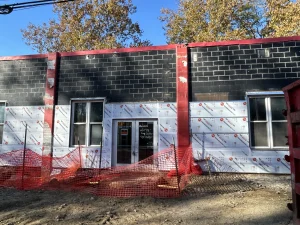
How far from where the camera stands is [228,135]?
1013cm

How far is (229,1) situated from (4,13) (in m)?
18.7

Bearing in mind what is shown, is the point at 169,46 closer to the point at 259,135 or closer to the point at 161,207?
the point at 259,135

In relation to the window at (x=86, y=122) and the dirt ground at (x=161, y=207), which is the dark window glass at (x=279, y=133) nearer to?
the dirt ground at (x=161, y=207)

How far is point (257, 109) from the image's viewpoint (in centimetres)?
1016

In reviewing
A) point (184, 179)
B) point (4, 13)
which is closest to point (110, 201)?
point (184, 179)

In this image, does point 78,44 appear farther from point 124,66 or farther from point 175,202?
point 175,202

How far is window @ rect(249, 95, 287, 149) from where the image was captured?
988 centimetres

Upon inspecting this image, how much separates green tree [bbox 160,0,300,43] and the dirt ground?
16996mm

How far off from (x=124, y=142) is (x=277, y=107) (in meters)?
5.75

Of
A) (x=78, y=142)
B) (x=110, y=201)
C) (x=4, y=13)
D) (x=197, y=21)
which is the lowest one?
(x=110, y=201)

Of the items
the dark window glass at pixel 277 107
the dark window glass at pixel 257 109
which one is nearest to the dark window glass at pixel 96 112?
the dark window glass at pixel 257 109

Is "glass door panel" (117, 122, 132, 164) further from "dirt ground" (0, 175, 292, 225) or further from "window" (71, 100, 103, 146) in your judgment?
"dirt ground" (0, 175, 292, 225)

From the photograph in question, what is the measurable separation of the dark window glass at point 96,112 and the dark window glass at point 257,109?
574 centimetres

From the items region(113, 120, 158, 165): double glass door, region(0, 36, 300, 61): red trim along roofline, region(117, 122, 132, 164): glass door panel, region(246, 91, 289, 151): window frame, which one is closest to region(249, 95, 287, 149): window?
region(246, 91, 289, 151): window frame
